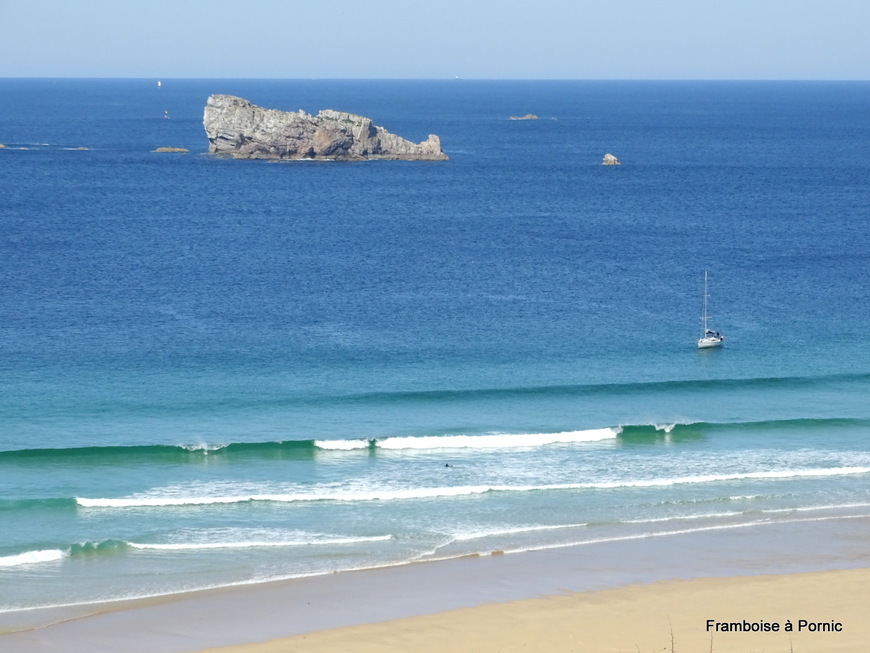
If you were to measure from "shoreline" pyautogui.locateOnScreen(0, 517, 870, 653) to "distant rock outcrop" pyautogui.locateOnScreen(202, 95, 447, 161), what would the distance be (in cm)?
11296

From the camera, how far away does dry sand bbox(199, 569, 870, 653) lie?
2544 centimetres

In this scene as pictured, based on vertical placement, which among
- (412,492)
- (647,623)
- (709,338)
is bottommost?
(647,623)

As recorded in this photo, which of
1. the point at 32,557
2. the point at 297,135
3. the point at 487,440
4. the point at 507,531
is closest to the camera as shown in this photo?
the point at 32,557

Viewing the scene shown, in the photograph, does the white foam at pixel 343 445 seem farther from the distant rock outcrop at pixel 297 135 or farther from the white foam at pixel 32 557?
the distant rock outcrop at pixel 297 135

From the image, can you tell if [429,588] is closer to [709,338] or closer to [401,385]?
[401,385]

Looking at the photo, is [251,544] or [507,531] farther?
[507,531]

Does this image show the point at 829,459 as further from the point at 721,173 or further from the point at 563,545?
the point at 721,173

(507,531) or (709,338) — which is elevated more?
(709,338)

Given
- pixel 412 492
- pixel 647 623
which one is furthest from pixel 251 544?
pixel 647 623

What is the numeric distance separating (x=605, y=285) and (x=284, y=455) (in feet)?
107

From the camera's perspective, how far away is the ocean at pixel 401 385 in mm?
34312

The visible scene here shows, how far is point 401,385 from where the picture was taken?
162 feet

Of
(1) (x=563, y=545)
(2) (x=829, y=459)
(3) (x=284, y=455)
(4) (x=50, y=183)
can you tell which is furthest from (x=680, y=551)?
(4) (x=50, y=183)

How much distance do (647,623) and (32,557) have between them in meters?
17.1
